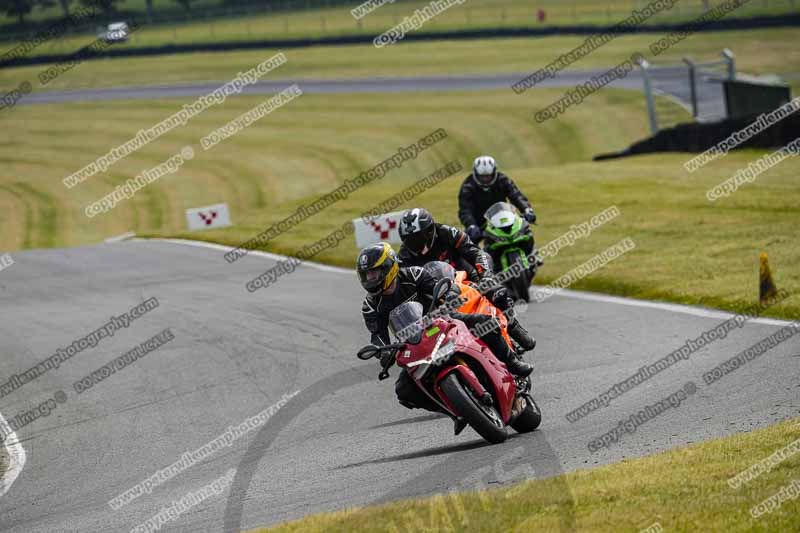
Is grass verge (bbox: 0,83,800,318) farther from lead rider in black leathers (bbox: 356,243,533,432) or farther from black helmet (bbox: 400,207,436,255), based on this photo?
lead rider in black leathers (bbox: 356,243,533,432)

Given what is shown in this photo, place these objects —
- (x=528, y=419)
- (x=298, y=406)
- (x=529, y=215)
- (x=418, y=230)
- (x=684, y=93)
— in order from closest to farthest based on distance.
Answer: (x=528, y=419) < (x=418, y=230) < (x=298, y=406) < (x=529, y=215) < (x=684, y=93)

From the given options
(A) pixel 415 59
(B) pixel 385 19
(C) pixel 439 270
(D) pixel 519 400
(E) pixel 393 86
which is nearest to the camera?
(D) pixel 519 400

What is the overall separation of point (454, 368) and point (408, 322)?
0.51m

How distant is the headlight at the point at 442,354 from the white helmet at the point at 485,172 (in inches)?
296

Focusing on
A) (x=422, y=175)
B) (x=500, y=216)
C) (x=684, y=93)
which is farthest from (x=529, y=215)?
(x=684, y=93)

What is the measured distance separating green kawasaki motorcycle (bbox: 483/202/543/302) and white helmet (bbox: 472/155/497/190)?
1.85 ft

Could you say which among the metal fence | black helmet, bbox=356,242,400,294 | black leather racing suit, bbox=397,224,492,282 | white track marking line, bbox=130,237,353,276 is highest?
black helmet, bbox=356,242,400,294

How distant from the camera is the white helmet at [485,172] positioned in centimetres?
1606

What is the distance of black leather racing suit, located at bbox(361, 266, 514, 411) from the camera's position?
930 cm

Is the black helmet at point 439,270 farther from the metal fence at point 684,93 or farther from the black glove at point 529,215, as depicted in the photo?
the metal fence at point 684,93

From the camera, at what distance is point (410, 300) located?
958 cm

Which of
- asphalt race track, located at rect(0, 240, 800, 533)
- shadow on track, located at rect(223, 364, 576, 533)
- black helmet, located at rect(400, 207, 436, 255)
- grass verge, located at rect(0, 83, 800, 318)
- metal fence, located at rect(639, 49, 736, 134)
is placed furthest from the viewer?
metal fence, located at rect(639, 49, 736, 134)

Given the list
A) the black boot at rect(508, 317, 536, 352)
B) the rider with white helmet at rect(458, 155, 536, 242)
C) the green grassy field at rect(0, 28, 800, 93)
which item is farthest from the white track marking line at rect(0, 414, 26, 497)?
the green grassy field at rect(0, 28, 800, 93)

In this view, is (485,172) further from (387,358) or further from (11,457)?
(11,457)
